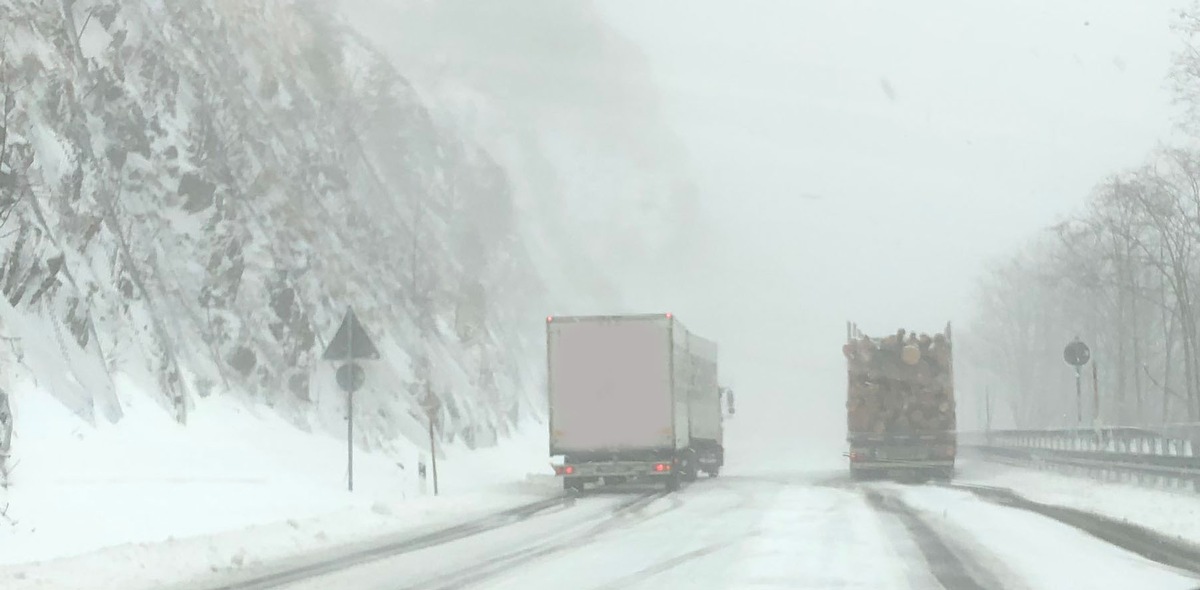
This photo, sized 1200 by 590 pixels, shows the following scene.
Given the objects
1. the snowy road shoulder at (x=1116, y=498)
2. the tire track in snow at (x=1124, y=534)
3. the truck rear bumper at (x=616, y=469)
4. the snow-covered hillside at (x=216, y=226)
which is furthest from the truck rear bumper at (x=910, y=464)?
the snow-covered hillside at (x=216, y=226)

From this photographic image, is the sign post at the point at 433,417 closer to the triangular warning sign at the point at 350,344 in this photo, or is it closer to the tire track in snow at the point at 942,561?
the triangular warning sign at the point at 350,344

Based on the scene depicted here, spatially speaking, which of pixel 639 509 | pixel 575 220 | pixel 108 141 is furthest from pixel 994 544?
pixel 575 220

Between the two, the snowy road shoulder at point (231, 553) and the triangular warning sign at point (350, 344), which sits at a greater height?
the triangular warning sign at point (350, 344)

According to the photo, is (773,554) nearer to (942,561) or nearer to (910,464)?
(942,561)

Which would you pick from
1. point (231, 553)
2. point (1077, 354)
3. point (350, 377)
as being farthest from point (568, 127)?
point (231, 553)

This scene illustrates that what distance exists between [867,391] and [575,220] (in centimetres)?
5917

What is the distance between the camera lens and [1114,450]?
34.2 meters

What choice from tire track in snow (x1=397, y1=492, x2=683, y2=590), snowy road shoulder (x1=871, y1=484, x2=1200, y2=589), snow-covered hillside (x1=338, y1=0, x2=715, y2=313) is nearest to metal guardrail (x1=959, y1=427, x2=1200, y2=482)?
snowy road shoulder (x1=871, y1=484, x2=1200, y2=589)

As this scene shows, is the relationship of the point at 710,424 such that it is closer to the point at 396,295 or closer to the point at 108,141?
the point at 396,295

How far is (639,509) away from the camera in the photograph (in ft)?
80.7

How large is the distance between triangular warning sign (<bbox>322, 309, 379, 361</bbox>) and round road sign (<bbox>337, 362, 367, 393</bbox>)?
15 cm

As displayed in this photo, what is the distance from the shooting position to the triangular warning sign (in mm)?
22906

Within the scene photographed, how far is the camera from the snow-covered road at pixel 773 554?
13.1m

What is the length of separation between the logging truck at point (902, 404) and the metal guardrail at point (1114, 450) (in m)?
3.12
